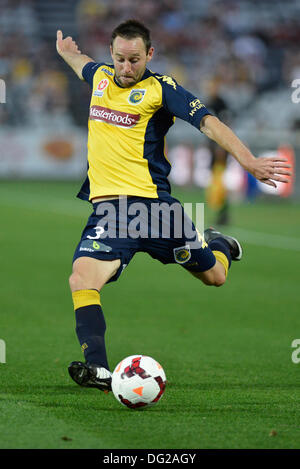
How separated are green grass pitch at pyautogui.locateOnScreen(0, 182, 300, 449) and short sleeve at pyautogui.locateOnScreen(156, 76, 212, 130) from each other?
1.69 metres

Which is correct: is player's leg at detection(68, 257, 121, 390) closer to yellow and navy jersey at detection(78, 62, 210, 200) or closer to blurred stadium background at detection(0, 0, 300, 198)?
yellow and navy jersey at detection(78, 62, 210, 200)

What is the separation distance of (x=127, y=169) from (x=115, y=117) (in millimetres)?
346

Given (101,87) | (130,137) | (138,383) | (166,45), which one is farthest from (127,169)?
(166,45)

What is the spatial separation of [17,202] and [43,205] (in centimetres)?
84

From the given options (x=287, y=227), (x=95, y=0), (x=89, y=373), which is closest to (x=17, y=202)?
(x=287, y=227)

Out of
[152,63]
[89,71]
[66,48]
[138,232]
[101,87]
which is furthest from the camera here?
[152,63]

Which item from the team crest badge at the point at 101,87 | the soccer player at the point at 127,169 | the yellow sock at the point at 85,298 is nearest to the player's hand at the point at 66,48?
the soccer player at the point at 127,169

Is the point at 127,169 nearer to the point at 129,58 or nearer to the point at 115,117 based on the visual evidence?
the point at 115,117

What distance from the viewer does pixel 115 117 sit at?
5.67m

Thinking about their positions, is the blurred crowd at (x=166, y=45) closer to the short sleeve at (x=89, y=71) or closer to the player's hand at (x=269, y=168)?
the short sleeve at (x=89, y=71)

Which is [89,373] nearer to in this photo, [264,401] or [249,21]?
[264,401]

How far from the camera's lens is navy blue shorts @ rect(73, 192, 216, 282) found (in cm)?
549

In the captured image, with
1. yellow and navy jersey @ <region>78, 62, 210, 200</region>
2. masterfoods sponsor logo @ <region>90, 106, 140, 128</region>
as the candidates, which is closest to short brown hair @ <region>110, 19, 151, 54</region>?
yellow and navy jersey @ <region>78, 62, 210, 200</region>

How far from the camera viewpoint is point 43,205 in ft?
68.0
